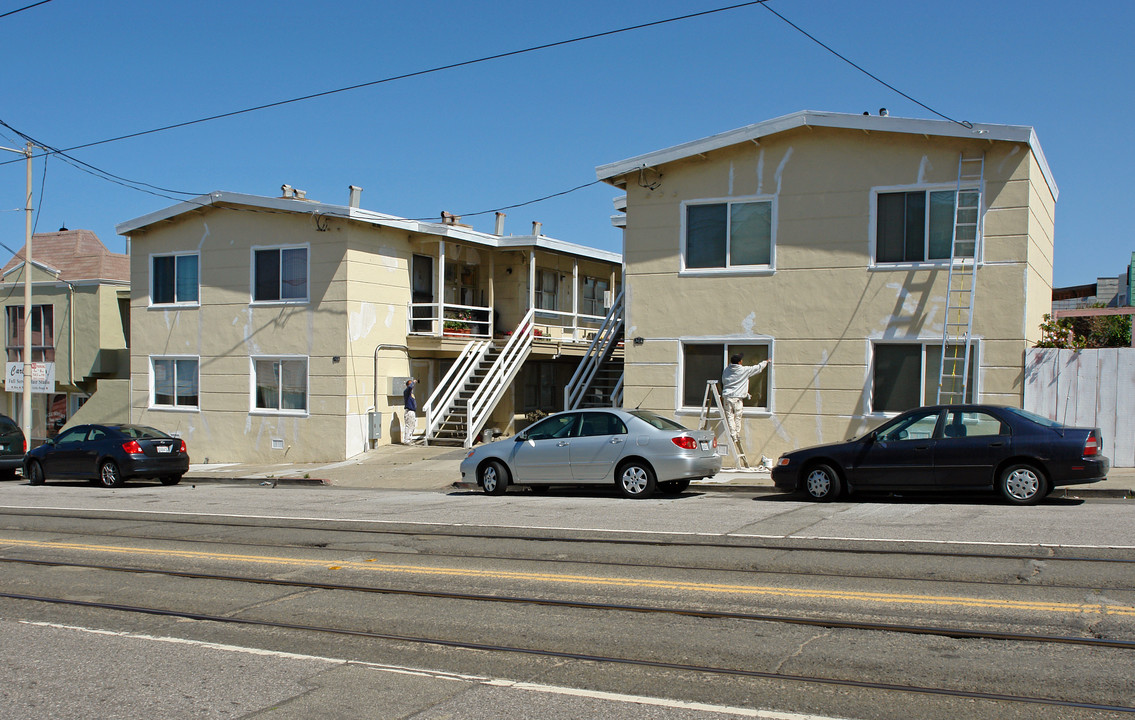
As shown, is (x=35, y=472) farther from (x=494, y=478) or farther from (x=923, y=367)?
(x=923, y=367)

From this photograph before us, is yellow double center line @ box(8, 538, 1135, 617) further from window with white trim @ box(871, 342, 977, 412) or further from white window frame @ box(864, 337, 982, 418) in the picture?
window with white trim @ box(871, 342, 977, 412)

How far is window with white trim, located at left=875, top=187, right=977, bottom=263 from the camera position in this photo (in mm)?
17016

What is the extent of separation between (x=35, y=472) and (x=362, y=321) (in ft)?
26.5

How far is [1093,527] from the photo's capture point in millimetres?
10555

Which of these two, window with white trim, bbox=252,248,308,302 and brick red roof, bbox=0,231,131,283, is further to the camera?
brick red roof, bbox=0,231,131,283

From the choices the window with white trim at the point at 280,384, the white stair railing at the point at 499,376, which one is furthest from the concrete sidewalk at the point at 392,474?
the window with white trim at the point at 280,384

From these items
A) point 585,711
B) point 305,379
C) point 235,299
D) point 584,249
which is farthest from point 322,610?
point 584,249

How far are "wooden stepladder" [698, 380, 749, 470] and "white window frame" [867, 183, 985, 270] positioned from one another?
12.0 ft

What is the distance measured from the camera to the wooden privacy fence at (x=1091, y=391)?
1636cm

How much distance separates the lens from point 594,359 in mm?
23719

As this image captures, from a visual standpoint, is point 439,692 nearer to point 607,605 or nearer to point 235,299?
point 607,605

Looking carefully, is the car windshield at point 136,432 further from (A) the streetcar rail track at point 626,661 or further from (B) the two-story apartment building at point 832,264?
(A) the streetcar rail track at point 626,661

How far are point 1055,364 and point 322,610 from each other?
13587 millimetres

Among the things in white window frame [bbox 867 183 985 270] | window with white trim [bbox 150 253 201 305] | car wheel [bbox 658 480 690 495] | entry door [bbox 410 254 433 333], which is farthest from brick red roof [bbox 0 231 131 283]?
white window frame [bbox 867 183 985 270]
